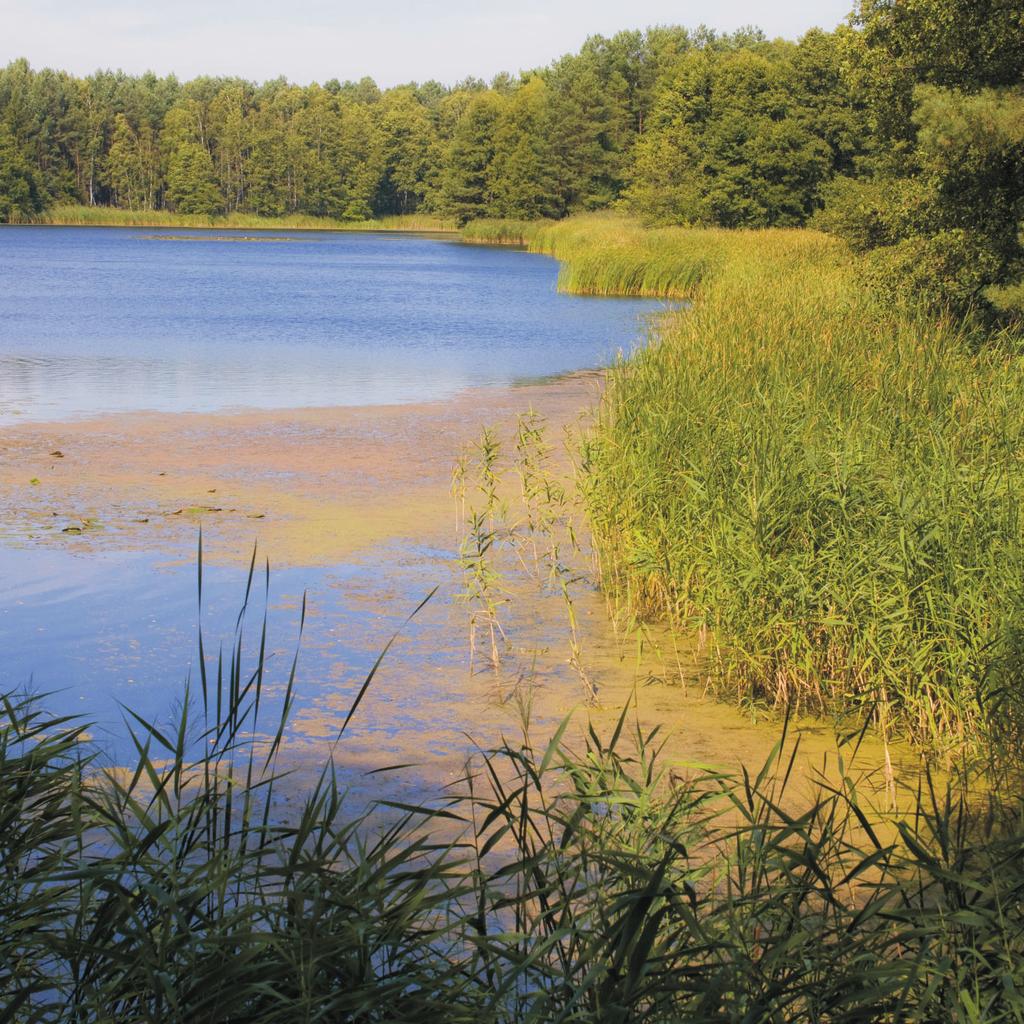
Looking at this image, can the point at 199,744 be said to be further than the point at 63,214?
No

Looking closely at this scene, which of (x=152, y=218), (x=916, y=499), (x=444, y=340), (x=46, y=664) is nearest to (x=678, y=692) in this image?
(x=916, y=499)

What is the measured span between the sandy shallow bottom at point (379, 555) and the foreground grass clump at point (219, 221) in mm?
71127

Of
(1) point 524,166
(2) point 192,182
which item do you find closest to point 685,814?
(1) point 524,166

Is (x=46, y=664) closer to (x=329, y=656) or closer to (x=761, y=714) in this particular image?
(x=329, y=656)

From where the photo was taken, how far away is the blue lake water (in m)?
13.5

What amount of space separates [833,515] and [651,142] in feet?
165

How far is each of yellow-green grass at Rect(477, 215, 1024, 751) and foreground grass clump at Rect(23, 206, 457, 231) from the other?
244 feet

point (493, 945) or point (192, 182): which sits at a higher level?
point (192, 182)

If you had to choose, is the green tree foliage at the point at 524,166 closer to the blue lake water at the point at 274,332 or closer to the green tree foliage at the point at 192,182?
the green tree foliage at the point at 192,182

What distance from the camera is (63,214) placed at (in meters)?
79.0

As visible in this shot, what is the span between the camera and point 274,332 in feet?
67.1

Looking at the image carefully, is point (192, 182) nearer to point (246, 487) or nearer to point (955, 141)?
point (955, 141)

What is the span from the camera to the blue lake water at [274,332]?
13.5 metres

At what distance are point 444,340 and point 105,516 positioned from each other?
12745 millimetres
